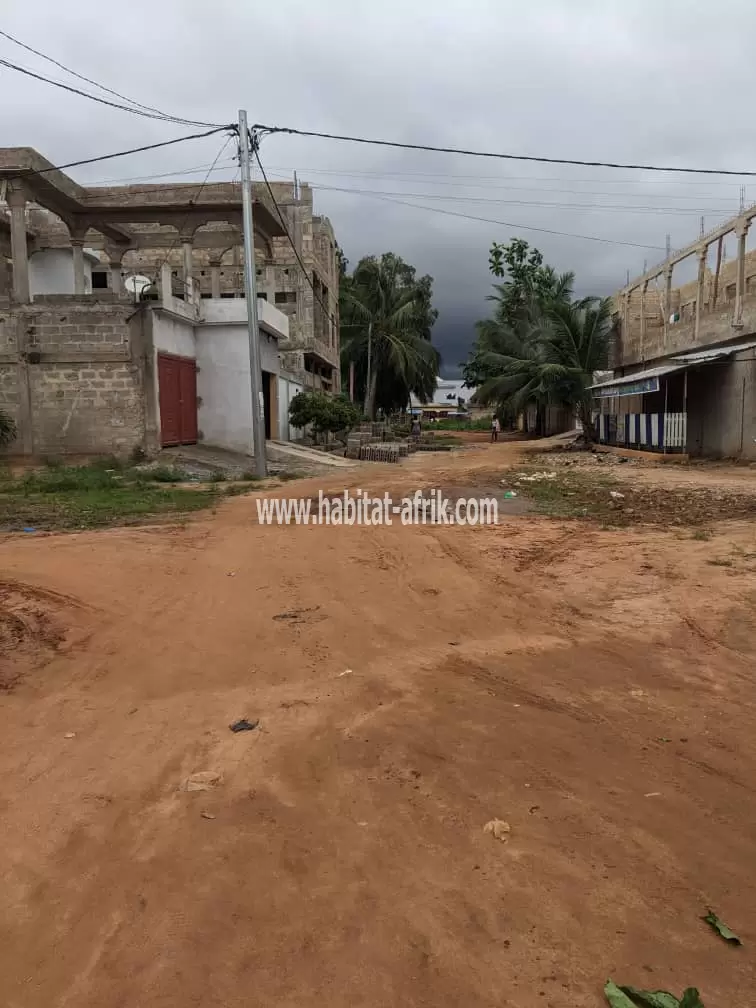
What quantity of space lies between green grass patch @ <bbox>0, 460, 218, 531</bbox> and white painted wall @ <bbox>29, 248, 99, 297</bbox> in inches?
450

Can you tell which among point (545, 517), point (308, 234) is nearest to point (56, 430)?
point (545, 517)

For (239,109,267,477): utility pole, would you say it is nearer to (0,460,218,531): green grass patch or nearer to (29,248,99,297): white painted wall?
(0,460,218,531): green grass patch

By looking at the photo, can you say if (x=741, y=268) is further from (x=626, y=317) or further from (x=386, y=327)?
(x=386, y=327)

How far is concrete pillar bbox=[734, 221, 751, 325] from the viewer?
1959 cm

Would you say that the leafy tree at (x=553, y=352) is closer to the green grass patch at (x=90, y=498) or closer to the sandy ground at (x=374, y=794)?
Result: the green grass patch at (x=90, y=498)

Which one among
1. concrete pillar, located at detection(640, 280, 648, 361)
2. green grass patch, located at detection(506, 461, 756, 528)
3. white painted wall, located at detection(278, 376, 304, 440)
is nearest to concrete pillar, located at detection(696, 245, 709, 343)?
concrete pillar, located at detection(640, 280, 648, 361)

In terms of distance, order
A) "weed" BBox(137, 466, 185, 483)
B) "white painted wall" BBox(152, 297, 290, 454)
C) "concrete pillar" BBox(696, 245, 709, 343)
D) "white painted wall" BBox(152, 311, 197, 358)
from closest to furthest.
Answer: "weed" BBox(137, 466, 185, 483) → "white painted wall" BBox(152, 311, 197, 358) → "white painted wall" BBox(152, 297, 290, 454) → "concrete pillar" BBox(696, 245, 709, 343)

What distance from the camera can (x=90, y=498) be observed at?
11984 millimetres

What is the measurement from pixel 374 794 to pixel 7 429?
683 inches

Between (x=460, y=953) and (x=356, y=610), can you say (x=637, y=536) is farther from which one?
(x=460, y=953)

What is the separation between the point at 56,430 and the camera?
17703 mm

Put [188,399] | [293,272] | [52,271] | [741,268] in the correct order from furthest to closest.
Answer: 1. [293,272]
2. [52,271]
3. [188,399]
4. [741,268]

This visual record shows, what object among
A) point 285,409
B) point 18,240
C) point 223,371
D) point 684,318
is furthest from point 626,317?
point 18,240

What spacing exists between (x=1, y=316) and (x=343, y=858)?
18298 mm
